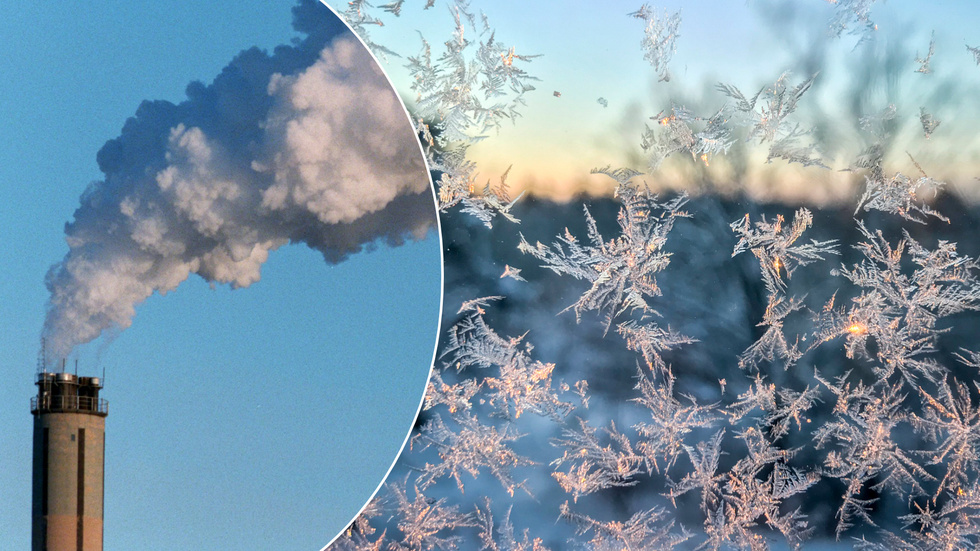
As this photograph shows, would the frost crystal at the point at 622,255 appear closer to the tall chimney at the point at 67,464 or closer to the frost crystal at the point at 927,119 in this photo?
the frost crystal at the point at 927,119

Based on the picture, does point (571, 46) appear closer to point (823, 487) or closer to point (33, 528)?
point (823, 487)

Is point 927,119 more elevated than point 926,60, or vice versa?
point 926,60

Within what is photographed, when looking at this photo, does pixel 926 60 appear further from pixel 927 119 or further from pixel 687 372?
pixel 687 372

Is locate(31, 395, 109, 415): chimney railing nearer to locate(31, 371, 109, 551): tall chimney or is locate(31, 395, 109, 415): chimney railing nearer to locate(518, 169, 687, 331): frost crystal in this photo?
locate(31, 371, 109, 551): tall chimney

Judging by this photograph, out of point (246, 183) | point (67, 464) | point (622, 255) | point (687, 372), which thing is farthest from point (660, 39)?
point (67, 464)

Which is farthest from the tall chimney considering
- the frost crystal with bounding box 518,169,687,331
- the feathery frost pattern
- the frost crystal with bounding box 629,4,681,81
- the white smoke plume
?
the frost crystal with bounding box 629,4,681,81

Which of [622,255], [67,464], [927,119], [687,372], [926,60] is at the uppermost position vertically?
[926,60]

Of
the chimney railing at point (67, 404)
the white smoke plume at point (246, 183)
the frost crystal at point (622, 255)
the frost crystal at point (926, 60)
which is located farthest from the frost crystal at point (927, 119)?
the chimney railing at point (67, 404)
